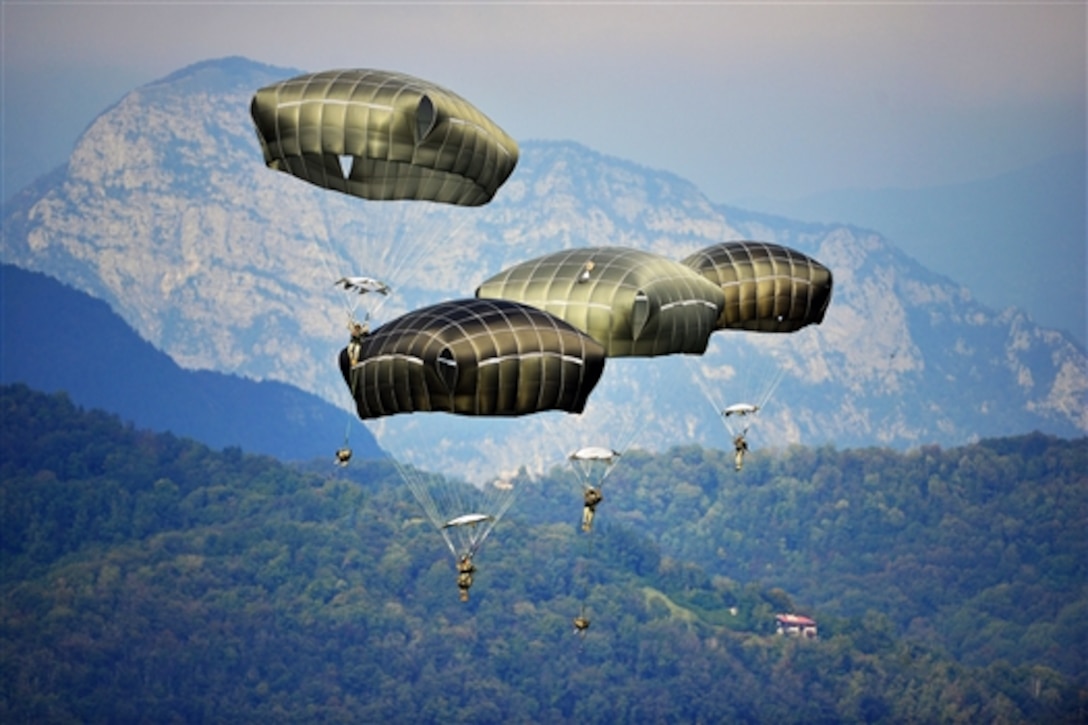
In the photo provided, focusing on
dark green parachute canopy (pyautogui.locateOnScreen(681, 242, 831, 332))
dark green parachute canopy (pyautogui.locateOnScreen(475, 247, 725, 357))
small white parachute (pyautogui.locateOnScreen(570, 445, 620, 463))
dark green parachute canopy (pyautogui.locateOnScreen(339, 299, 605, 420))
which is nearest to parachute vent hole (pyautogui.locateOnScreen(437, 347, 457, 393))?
dark green parachute canopy (pyautogui.locateOnScreen(339, 299, 605, 420))

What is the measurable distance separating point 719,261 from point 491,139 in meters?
17.4

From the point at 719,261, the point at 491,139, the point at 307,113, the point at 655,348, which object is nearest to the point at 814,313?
the point at 719,261

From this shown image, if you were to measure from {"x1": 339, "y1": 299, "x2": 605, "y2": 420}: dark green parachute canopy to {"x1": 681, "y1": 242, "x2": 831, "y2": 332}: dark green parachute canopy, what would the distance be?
62.0 ft

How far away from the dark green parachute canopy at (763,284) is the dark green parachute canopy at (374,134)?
17390 millimetres

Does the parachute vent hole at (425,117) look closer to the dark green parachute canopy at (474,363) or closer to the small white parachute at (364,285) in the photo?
the small white parachute at (364,285)

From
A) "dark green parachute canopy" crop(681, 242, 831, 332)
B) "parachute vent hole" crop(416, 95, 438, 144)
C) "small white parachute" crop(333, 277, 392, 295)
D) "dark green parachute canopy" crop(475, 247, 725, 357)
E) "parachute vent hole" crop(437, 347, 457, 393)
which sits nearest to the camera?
"parachute vent hole" crop(437, 347, 457, 393)

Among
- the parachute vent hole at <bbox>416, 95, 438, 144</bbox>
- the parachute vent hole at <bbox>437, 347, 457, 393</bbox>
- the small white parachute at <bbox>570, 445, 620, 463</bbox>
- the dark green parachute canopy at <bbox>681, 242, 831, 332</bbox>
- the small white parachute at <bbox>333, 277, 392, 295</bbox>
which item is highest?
the parachute vent hole at <bbox>416, 95, 438, 144</bbox>

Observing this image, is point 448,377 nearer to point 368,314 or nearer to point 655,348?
point 368,314

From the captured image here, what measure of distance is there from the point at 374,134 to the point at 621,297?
12.2m

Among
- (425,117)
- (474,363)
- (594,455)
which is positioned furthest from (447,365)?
(425,117)

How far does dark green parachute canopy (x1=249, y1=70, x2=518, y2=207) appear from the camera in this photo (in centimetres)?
9088

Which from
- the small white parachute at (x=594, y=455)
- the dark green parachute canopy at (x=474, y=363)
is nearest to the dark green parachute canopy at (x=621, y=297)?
the small white parachute at (x=594, y=455)

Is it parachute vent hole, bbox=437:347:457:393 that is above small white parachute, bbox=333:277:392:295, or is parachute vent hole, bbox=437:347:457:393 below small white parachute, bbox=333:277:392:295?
below

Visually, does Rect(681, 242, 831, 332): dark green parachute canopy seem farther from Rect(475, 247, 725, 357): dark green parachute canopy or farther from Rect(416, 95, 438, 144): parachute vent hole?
Rect(416, 95, 438, 144): parachute vent hole
